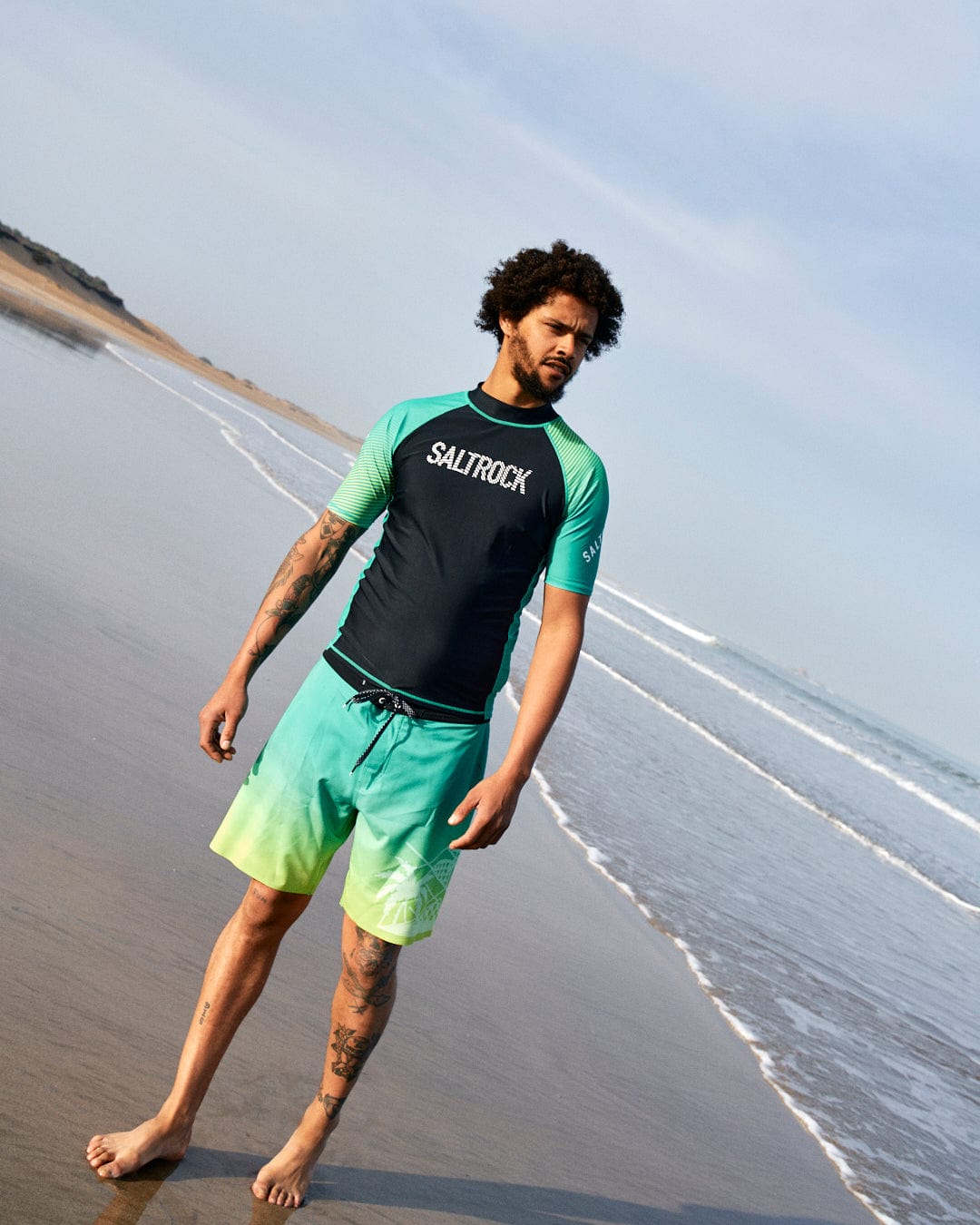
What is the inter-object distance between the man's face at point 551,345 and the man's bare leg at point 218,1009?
1298 millimetres

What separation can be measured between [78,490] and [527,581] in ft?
26.0

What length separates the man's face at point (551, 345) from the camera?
282 centimetres

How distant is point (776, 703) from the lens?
1251 inches

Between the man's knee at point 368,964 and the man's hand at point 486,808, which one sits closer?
the man's hand at point 486,808

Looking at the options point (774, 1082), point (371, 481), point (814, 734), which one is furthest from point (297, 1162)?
point (814, 734)

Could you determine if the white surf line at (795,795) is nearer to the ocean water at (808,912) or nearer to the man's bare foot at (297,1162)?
the ocean water at (808,912)

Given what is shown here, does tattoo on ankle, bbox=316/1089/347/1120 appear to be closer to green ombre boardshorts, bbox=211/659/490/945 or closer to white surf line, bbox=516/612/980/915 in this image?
green ombre boardshorts, bbox=211/659/490/945

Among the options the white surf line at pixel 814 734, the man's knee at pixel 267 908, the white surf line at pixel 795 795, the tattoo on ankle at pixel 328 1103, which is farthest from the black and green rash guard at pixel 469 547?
the white surf line at pixel 814 734

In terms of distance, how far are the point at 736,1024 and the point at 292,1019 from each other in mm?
2500

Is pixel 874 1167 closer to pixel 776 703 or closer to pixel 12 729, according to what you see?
pixel 12 729

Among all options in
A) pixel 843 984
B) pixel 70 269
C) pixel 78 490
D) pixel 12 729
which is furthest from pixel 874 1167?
pixel 70 269

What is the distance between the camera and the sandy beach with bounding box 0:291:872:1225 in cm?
275

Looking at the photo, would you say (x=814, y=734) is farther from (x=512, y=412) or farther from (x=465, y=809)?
(x=465, y=809)

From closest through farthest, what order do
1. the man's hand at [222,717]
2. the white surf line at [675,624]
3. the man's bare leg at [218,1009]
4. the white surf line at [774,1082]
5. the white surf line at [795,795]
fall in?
1. the man's bare leg at [218,1009]
2. the man's hand at [222,717]
3. the white surf line at [774,1082]
4. the white surf line at [795,795]
5. the white surf line at [675,624]
